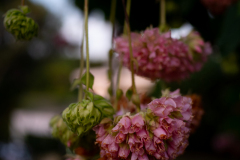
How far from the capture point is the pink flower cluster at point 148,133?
424 millimetres

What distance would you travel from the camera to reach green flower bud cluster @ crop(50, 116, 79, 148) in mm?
497

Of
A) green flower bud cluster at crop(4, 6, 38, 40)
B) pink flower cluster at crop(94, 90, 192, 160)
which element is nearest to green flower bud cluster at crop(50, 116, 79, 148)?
pink flower cluster at crop(94, 90, 192, 160)

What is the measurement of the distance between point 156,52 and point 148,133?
23 cm

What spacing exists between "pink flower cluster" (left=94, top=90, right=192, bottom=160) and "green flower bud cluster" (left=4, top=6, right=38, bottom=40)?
0.27 metres

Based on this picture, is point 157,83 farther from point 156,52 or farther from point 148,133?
point 148,133

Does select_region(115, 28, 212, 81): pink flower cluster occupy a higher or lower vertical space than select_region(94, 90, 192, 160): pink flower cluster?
higher

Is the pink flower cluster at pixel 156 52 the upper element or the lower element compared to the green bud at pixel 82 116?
upper

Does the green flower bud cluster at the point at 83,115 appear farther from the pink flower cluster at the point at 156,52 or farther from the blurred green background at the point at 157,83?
the blurred green background at the point at 157,83

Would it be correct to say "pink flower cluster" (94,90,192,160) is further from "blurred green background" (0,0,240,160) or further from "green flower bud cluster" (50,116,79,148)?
"blurred green background" (0,0,240,160)

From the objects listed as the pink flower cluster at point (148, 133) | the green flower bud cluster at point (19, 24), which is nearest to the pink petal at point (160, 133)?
the pink flower cluster at point (148, 133)

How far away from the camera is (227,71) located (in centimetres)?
132

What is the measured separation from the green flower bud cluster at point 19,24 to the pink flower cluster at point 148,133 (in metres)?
0.27

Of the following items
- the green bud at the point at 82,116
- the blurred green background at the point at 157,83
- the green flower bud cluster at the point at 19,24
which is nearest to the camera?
the green bud at the point at 82,116

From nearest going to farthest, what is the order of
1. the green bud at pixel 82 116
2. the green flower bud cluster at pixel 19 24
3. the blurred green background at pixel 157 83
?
1. the green bud at pixel 82 116
2. the green flower bud cluster at pixel 19 24
3. the blurred green background at pixel 157 83
